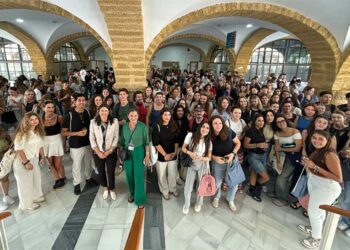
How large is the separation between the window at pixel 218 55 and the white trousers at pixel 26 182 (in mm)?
16465

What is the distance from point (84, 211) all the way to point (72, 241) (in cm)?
56

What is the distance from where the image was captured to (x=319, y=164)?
250 centimetres

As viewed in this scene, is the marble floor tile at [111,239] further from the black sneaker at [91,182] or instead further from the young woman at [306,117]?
the young woman at [306,117]

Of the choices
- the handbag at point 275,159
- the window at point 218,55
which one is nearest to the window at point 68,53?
the window at point 218,55

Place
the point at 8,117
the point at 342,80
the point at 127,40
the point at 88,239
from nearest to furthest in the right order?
1. the point at 88,239
2. the point at 8,117
3. the point at 127,40
4. the point at 342,80

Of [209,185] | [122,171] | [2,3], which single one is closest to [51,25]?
[2,3]

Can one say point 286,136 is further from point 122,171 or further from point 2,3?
point 2,3

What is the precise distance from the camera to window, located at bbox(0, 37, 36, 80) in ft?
51.8

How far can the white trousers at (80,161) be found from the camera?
3445 millimetres

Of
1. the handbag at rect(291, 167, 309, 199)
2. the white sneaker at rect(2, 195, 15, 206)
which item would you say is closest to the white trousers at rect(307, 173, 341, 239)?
the handbag at rect(291, 167, 309, 199)

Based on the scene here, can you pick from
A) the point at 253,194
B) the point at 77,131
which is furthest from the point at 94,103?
the point at 253,194

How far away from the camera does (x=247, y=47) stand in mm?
11836

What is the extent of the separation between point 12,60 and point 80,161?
17.4 metres

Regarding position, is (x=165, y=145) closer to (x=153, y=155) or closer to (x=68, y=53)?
(x=153, y=155)
